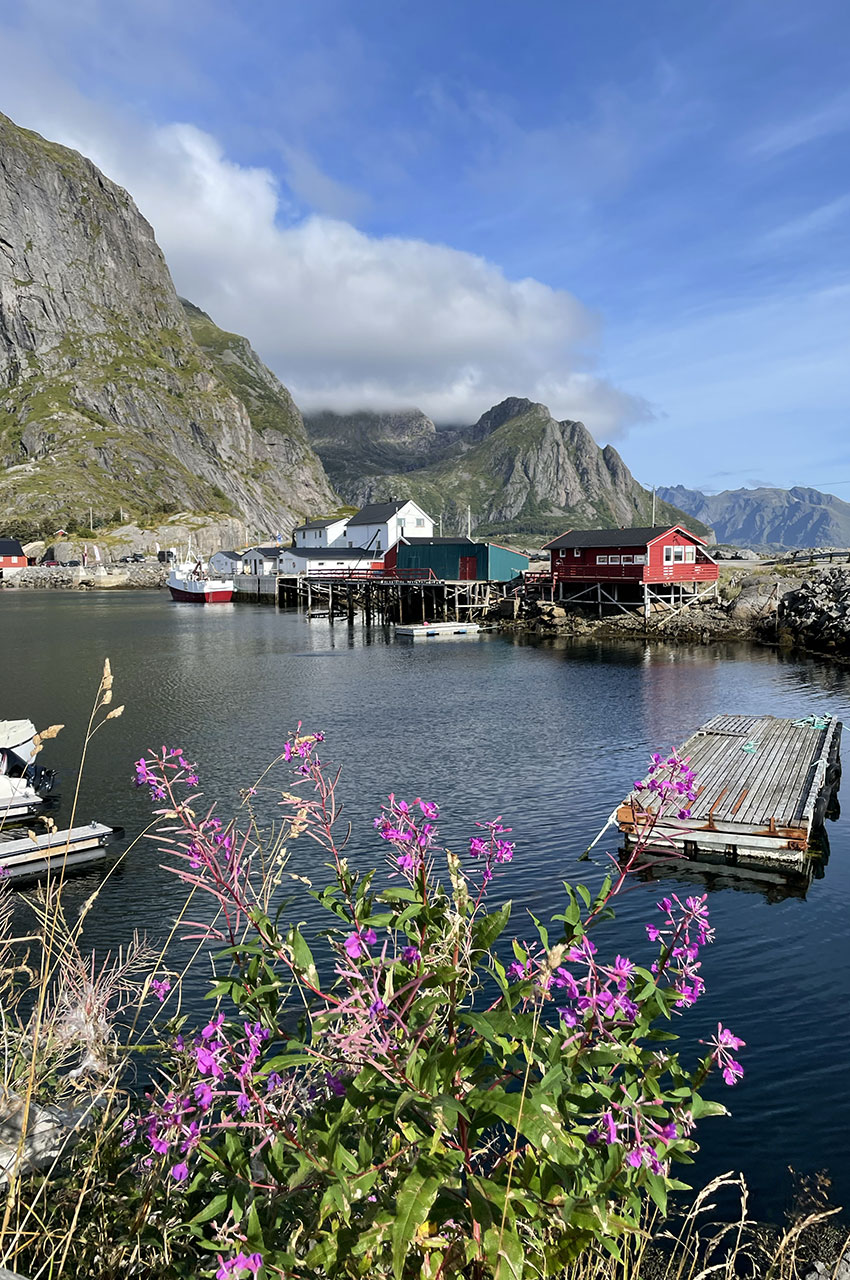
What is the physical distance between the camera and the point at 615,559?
227 feet

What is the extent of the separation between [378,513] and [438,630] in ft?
143

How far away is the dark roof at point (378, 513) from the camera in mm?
109238

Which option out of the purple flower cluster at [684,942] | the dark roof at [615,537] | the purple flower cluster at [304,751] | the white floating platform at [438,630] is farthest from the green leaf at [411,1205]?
the white floating platform at [438,630]

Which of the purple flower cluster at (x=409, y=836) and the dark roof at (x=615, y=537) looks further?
the dark roof at (x=615, y=537)

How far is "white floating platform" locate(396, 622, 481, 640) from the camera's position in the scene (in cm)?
7212

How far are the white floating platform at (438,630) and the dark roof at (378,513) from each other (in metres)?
38.2

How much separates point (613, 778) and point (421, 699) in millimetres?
16445

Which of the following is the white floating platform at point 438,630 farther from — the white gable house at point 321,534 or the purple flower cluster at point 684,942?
the purple flower cluster at point 684,942

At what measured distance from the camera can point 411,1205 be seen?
2.59 m

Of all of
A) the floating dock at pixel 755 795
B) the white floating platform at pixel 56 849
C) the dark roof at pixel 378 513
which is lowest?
the white floating platform at pixel 56 849

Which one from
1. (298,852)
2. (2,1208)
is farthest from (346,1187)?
(298,852)

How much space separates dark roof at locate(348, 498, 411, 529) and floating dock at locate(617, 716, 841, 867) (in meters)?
84.3

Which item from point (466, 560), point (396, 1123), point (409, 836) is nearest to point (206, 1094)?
point (396, 1123)

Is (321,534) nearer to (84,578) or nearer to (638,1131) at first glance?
(84,578)
